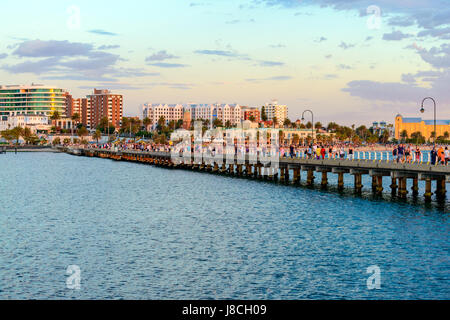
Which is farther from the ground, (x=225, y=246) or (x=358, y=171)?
(x=358, y=171)

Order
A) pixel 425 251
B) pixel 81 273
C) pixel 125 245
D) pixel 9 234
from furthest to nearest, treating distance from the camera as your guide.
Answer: pixel 9 234 → pixel 125 245 → pixel 425 251 → pixel 81 273

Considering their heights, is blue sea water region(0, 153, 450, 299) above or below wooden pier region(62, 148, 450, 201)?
below

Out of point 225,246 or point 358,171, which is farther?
point 358,171

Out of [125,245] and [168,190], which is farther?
[168,190]

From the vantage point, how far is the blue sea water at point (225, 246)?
2511 centimetres

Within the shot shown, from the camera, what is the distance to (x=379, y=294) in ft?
79.4

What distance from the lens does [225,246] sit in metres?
33.4

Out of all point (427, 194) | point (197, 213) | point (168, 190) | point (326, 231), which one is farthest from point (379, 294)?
point (168, 190)

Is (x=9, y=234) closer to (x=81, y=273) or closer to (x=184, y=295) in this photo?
(x=81, y=273)

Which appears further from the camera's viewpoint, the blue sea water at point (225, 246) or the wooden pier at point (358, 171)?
the wooden pier at point (358, 171)

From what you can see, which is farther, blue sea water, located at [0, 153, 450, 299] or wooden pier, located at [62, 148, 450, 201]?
wooden pier, located at [62, 148, 450, 201]

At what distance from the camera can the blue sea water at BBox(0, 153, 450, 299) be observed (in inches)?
989
